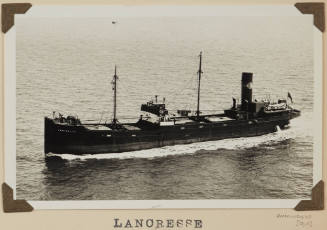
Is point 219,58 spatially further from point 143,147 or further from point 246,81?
point 143,147

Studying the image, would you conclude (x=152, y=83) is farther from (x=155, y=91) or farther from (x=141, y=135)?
(x=141, y=135)

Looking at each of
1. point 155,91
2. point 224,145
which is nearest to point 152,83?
point 155,91

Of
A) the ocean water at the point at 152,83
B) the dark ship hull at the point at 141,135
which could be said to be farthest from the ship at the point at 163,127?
the ocean water at the point at 152,83

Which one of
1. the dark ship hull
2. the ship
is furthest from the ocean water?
the dark ship hull

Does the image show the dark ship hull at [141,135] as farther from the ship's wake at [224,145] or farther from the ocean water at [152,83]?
the ocean water at [152,83]

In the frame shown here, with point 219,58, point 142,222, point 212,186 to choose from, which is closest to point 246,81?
point 219,58
